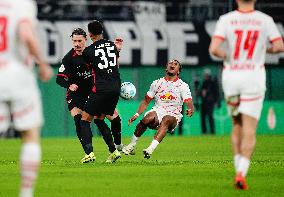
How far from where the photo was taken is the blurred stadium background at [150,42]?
3409 cm

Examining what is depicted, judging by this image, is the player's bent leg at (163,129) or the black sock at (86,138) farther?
the player's bent leg at (163,129)

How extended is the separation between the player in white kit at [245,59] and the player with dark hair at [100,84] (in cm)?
493

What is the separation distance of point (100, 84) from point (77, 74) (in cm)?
127

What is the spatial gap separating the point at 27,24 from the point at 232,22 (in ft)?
10.6

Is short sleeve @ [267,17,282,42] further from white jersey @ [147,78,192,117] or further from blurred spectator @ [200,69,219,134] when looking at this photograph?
blurred spectator @ [200,69,219,134]

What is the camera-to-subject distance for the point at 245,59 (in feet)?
37.2

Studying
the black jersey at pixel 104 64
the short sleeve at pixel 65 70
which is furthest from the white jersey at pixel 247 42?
the short sleeve at pixel 65 70

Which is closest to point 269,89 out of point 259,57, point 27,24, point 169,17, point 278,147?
point 169,17

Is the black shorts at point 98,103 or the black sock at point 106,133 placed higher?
the black shorts at point 98,103

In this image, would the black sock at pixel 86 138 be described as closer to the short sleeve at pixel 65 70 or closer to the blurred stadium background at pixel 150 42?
the short sleeve at pixel 65 70

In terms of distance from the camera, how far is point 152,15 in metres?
35.3

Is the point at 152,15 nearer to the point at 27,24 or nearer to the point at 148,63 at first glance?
the point at 148,63

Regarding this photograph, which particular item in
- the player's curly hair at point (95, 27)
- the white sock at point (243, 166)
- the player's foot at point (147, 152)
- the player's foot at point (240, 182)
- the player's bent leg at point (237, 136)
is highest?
the player's curly hair at point (95, 27)

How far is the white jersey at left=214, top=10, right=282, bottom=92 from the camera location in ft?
36.9
